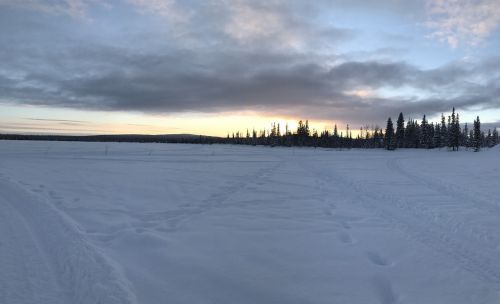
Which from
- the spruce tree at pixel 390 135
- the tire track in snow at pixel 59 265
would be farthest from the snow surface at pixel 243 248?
the spruce tree at pixel 390 135

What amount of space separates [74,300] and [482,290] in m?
5.90

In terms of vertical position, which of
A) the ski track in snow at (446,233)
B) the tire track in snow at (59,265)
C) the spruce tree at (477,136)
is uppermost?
the spruce tree at (477,136)

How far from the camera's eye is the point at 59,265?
5734 millimetres

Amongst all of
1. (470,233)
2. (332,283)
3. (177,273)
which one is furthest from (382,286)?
(470,233)

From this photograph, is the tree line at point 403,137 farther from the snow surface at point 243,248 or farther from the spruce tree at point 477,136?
the snow surface at point 243,248

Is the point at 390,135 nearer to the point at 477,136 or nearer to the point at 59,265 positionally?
the point at 477,136

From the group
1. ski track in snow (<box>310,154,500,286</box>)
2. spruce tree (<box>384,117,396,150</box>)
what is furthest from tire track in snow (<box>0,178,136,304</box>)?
spruce tree (<box>384,117,396,150</box>)

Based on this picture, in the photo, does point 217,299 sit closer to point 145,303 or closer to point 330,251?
point 145,303

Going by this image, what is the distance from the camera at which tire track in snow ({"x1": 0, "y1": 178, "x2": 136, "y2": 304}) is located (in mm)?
4750

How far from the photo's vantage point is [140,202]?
1204 cm

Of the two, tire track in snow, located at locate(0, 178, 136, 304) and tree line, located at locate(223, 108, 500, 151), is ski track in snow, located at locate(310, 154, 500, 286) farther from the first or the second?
tree line, located at locate(223, 108, 500, 151)

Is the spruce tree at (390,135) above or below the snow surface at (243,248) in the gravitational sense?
above

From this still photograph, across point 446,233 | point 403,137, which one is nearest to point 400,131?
point 403,137

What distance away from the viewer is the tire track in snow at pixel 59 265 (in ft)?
15.6
